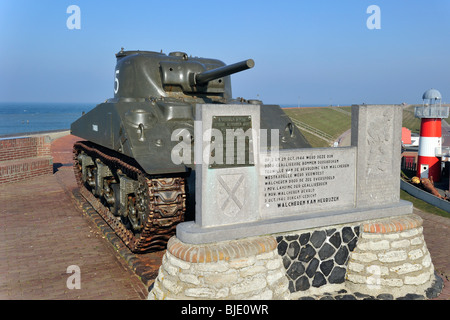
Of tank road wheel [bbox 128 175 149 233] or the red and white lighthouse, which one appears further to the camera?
the red and white lighthouse

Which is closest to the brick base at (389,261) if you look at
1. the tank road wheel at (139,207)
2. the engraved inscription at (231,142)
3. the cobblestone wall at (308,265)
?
the cobblestone wall at (308,265)

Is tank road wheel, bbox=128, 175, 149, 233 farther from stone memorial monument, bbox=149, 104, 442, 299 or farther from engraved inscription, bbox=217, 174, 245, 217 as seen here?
engraved inscription, bbox=217, 174, 245, 217

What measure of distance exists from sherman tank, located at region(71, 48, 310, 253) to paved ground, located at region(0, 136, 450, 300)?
1.72 feet

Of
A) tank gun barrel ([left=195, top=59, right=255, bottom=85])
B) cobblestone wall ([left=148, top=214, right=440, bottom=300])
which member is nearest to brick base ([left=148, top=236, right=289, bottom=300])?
cobblestone wall ([left=148, top=214, right=440, bottom=300])

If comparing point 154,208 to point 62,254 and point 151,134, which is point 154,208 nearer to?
point 151,134

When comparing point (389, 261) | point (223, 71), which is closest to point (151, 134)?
point (223, 71)

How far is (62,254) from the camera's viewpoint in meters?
7.45

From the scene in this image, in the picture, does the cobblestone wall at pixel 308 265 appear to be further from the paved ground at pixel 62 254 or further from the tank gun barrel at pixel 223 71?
the tank gun barrel at pixel 223 71

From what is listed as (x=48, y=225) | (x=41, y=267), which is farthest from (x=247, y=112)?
(x=48, y=225)

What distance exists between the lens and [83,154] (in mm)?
11867

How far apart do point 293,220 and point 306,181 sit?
0.60 metres

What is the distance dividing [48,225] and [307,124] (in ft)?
137

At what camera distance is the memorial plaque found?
5.55 m
